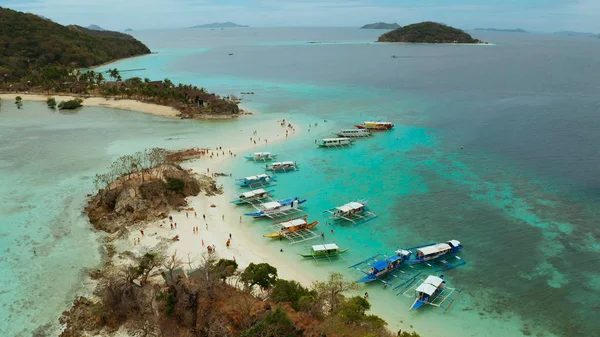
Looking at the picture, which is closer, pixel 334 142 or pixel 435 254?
pixel 435 254

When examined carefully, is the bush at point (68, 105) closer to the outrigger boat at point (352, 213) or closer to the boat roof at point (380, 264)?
the outrigger boat at point (352, 213)


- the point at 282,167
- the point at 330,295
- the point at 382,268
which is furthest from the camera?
the point at 282,167

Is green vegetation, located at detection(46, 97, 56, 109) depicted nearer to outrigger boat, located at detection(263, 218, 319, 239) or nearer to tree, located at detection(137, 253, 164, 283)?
tree, located at detection(137, 253, 164, 283)

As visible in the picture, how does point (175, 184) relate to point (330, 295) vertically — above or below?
above

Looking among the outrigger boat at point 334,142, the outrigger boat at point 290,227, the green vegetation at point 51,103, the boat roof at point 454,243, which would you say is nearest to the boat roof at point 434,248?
the boat roof at point 454,243

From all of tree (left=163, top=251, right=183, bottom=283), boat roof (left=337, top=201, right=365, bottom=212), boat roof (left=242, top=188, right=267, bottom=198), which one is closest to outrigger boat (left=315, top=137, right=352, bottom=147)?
boat roof (left=242, top=188, right=267, bottom=198)

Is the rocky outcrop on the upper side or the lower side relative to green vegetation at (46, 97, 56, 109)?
lower

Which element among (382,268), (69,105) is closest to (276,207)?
(382,268)

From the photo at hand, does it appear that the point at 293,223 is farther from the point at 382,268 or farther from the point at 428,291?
the point at 428,291
